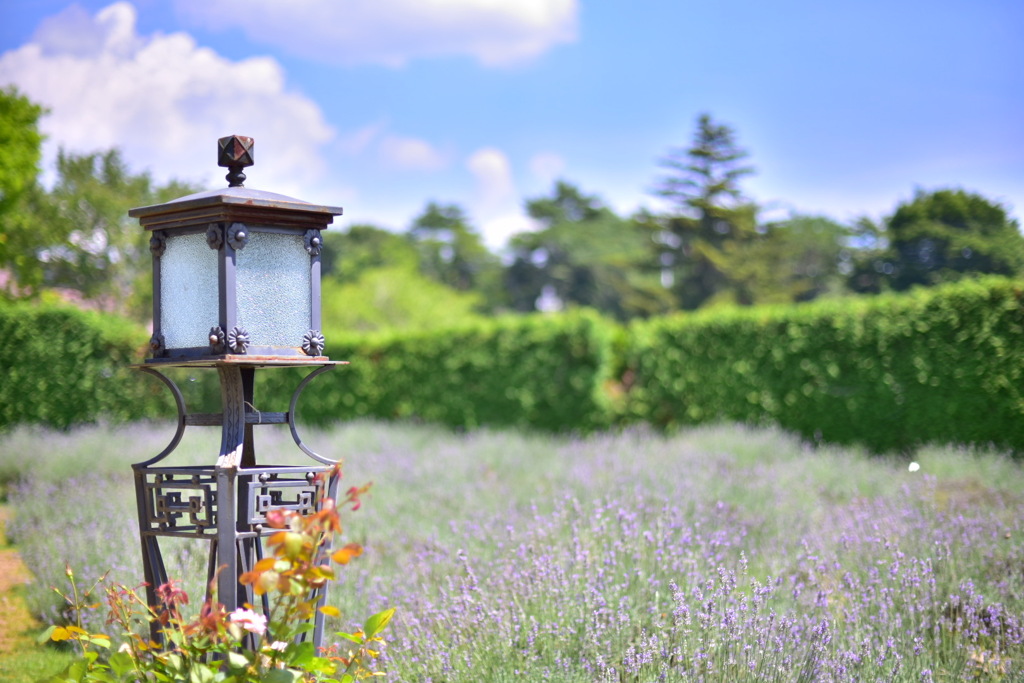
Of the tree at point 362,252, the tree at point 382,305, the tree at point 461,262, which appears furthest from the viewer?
the tree at point 461,262

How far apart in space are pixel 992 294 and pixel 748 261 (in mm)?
19224

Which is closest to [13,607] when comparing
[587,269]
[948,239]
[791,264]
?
[948,239]

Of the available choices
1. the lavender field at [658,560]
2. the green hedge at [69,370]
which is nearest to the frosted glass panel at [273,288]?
the lavender field at [658,560]

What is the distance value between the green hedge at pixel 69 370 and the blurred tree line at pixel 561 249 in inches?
42.2

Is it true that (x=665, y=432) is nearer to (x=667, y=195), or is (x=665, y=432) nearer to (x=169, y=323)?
(x=169, y=323)

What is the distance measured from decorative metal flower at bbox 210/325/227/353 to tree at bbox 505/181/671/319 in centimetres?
2598

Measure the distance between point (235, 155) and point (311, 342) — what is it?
0.62 metres

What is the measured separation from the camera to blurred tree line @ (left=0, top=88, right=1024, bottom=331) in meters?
12.5

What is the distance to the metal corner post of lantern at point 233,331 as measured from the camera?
2266mm

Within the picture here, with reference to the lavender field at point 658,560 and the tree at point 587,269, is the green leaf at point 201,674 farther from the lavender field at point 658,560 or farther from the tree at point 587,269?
the tree at point 587,269

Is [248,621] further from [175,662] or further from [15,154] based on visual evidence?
[15,154]

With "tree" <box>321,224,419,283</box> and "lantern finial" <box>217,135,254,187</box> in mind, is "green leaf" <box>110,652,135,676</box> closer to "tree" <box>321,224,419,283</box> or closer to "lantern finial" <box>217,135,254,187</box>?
"lantern finial" <box>217,135,254,187</box>

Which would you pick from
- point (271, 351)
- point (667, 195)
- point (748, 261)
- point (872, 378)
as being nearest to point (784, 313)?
point (872, 378)

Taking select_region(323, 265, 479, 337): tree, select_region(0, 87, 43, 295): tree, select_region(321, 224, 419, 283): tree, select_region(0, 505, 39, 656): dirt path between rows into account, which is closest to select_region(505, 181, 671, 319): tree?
select_region(321, 224, 419, 283): tree
